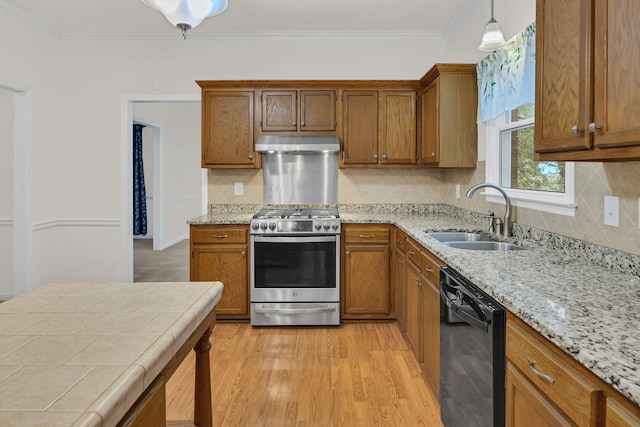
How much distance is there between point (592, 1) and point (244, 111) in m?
3.10

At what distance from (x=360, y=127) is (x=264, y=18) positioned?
1335 millimetres

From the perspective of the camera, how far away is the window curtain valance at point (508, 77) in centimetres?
252

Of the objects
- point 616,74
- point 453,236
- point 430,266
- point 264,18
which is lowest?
point 430,266

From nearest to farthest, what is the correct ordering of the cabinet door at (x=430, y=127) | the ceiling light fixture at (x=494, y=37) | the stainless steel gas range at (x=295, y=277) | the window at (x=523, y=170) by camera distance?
the window at (x=523, y=170)
the ceiling light fixture at (x=494, y=37)
the cabinet door at (x=430, y=127)
the stainless steel gas range at (x=295, y=277)

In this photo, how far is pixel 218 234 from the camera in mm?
3801

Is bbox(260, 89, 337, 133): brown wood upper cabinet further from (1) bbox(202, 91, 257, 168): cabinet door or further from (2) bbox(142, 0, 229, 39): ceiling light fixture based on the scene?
(2) bbox(142, 0, 229, 39): ceiling light fixture

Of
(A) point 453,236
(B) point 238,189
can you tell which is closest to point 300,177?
(B) point 238,189

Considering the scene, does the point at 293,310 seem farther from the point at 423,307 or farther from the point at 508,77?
the point at 508,77

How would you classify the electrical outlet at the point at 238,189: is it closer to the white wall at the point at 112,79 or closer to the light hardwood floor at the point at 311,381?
the white wall at the point at 112,79

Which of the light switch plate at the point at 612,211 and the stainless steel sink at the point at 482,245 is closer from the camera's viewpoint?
the light switch plate at the point at 612,211

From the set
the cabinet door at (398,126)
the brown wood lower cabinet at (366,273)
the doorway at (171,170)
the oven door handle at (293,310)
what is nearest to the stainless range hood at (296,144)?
the cabinet door at (398,126)

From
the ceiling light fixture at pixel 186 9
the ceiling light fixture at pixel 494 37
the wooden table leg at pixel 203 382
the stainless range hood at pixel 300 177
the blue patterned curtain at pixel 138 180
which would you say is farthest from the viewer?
the blue patterned curtain at pixel 138 180

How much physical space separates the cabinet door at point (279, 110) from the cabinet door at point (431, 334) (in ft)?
6.91

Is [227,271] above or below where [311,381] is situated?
above
